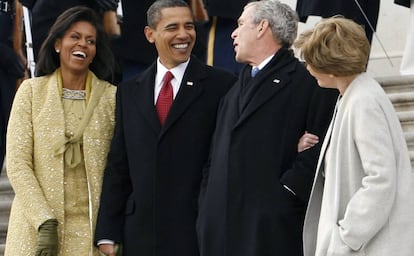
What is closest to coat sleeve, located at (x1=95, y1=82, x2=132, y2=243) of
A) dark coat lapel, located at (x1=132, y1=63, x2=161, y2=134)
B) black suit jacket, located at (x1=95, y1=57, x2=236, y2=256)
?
black suit jacket, located at (x1=95, y1=57, x2=236, y2=256)

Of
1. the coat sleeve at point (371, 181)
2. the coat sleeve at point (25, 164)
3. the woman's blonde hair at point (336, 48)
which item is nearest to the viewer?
the coat sleeve at point (371, 181)

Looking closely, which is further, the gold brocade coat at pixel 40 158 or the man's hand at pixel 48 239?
the gold brocade coat at pixel 40 158

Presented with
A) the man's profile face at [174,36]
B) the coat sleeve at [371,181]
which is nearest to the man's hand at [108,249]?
the man's profile face at [174,36]

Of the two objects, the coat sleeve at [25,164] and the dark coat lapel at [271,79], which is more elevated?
the dark coat lapel at [271,79]

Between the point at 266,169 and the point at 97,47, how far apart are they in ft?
4.40

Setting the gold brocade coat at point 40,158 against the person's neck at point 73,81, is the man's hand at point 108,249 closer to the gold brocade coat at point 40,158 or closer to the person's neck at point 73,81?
the gold brocade coat at point 40,158

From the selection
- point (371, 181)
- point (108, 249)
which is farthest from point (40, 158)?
point (371, 181)

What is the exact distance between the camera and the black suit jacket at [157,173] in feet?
21.5

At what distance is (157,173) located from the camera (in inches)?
258

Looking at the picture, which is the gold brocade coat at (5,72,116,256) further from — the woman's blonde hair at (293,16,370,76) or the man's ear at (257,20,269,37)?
the woman's blonde hair at (293,16,370,76)

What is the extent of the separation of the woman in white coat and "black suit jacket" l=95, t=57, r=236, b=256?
0.98 meters

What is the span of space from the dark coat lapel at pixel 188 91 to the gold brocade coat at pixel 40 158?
389 millimetres

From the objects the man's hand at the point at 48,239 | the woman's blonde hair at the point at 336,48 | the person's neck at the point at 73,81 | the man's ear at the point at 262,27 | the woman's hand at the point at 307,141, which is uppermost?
the woman's blonde hair at the point at 336,48

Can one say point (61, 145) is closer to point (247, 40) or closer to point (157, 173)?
point (157, 173)
